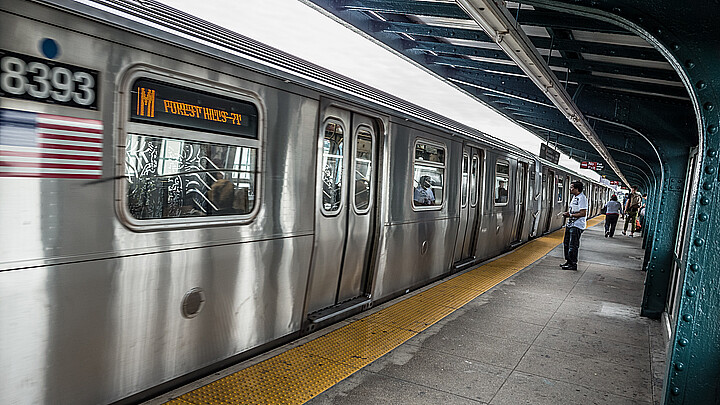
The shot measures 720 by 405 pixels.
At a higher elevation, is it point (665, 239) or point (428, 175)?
point (428, 175)

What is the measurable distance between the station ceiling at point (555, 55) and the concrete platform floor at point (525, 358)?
2.81 metres

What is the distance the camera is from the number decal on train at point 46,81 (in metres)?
2.27

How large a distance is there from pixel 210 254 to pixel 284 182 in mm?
966

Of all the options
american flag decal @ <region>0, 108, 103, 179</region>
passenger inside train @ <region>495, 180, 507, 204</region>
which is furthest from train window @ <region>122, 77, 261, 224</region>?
passenger inside train @ <region>495, 180, 507, 204</region>

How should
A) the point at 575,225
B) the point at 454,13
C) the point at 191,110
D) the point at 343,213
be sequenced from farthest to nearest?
the point at 575,225
the point at 454,13
the point at 343,213
the point at 191,110

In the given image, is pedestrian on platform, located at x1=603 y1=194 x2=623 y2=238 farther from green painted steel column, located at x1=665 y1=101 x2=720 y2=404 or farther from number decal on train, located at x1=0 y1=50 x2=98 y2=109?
number decal on train, located at x1=0 y1=50 x2=98 y2=109

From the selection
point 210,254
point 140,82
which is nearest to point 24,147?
point 140,82

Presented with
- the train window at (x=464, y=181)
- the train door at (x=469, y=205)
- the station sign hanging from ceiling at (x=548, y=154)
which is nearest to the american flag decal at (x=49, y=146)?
the train door at (x=469, y=205)

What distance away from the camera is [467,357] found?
4.54 metres

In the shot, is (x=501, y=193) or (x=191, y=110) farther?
(x=501, y=193)

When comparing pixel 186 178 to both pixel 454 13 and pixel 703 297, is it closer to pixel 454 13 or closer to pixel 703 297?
pixel 703 297

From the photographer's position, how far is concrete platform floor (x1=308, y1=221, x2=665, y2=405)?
12.4 feet

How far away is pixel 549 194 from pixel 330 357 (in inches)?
562

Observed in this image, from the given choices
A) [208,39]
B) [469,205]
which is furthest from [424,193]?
[208,39]
